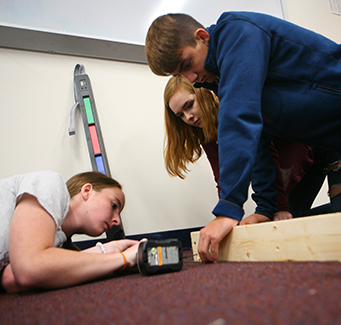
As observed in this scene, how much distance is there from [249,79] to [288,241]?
1.40 feet

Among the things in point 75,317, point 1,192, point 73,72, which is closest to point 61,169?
point 73,72

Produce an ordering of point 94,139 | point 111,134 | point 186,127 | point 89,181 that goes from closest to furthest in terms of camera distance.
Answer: point 89,181 < point 186,127 < point 94,139 < point 111,134

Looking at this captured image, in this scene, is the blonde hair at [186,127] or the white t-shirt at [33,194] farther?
the blonde hair at [186,127]

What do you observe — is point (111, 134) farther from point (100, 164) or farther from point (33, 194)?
point (33, 194)

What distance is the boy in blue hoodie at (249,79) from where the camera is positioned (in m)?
0.73

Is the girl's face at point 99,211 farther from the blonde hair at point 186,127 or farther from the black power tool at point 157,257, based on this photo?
the blonde hair at point 186,127

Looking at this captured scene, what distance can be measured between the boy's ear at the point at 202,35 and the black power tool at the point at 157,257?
25.4 inches

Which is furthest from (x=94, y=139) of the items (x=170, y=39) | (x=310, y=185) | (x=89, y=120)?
(x=310, y=185)

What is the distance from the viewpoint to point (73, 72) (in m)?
1.68

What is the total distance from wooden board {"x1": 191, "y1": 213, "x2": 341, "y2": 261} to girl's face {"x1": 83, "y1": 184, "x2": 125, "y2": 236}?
0.39 meters

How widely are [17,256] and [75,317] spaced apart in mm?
291

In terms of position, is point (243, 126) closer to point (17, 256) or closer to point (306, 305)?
point (306, 305)

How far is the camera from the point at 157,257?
2.33 ft

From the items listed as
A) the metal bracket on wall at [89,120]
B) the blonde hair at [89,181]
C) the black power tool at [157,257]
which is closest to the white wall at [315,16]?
the metal bracket on wall at [89,120]
